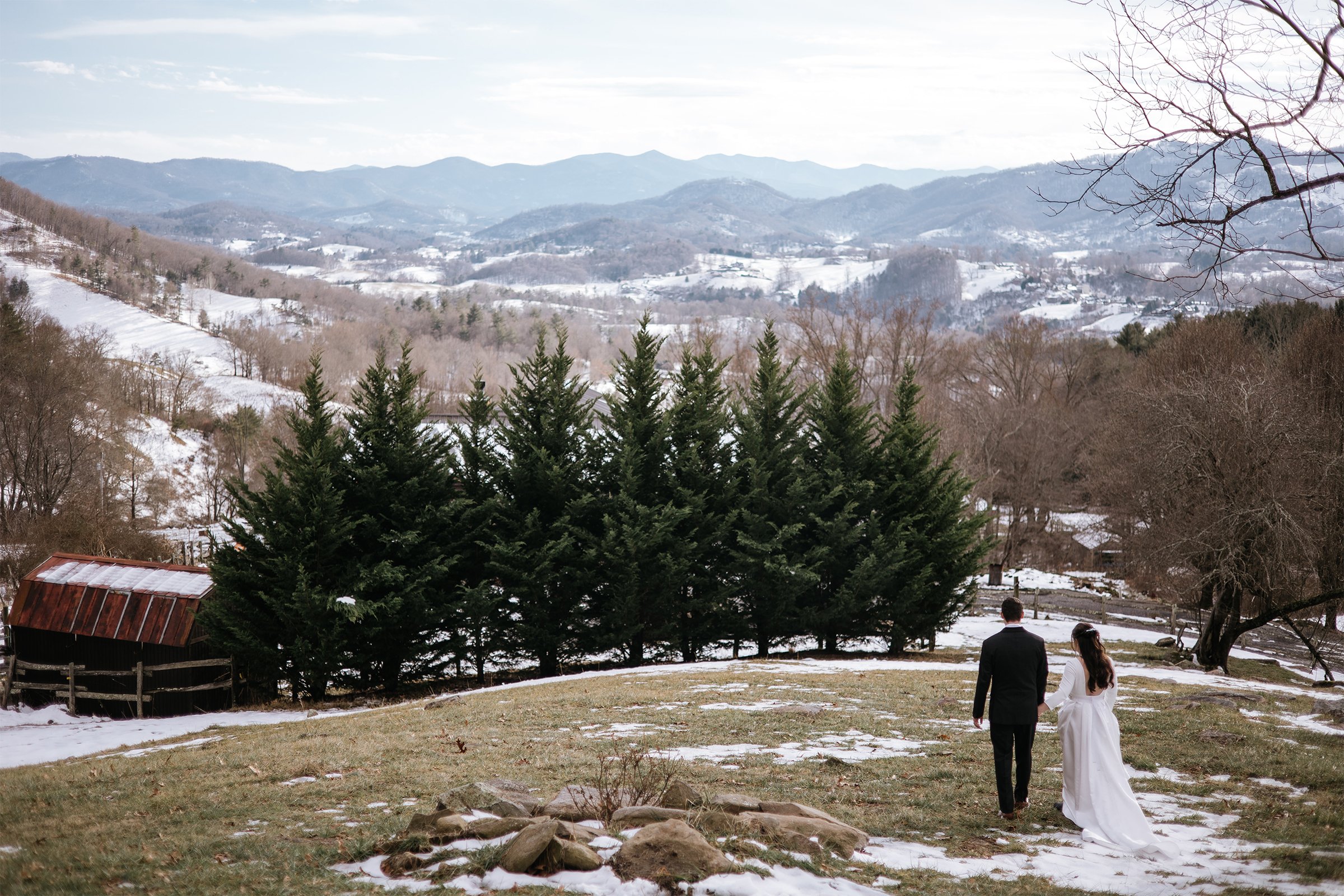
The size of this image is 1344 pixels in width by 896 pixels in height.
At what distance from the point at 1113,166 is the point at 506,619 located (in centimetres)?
1901

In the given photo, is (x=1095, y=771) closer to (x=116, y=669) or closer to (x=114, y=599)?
(x=114, y=599)

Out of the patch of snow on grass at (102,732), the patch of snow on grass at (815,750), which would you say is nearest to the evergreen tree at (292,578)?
the patch of snow on grass at (102,732)

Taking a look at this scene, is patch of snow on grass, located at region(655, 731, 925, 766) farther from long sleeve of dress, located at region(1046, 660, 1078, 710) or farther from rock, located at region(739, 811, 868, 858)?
rock, located at region(739, 811, 868, 858)

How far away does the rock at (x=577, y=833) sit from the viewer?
6352 mm

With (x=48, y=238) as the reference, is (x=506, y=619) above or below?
below

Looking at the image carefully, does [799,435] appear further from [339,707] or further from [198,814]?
[198,814]

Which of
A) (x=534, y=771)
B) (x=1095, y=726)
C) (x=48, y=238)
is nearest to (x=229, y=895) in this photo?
(x=534, y=771)

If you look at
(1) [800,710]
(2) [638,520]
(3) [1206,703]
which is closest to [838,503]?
(2) [638,520]

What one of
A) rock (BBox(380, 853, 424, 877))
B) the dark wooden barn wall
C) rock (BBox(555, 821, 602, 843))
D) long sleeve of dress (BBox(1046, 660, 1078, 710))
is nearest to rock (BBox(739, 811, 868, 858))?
rock (BBox(555, 821, 602, 843))

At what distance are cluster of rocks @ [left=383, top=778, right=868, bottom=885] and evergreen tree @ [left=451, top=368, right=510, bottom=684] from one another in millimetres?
15061

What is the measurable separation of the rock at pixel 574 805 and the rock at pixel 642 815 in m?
0.33

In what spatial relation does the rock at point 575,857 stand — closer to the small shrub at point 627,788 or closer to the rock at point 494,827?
the rock at point 494,827

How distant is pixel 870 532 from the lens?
2495 cm

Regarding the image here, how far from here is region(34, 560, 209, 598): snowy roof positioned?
22797 mm
